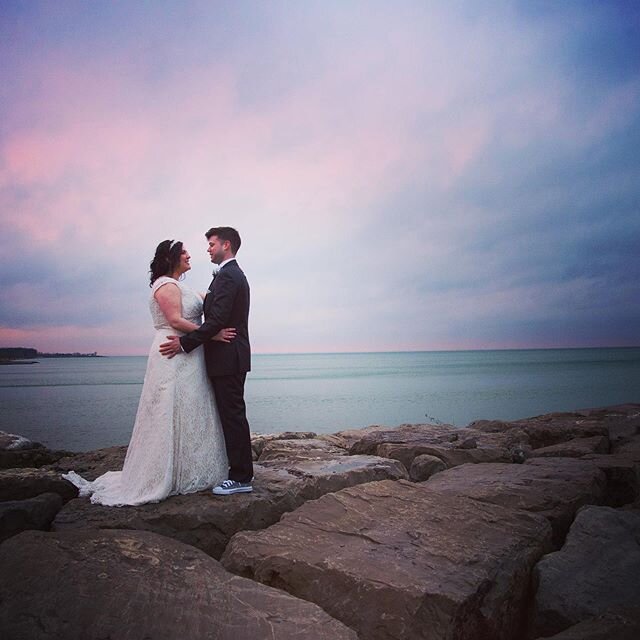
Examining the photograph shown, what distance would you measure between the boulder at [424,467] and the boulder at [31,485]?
3.85m

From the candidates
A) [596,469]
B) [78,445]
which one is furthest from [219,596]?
[78,445]

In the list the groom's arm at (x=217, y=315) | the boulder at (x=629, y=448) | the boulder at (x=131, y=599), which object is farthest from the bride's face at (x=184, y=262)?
the boulder at (x=629, y=448)

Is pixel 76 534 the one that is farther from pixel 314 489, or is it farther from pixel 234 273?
pixel 234 273

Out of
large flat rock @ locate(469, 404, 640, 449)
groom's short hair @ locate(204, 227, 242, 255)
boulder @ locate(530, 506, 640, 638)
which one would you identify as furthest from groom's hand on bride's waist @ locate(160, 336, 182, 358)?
large flat rock @ locate(469, 404, 640, 449)

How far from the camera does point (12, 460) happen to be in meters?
7.79

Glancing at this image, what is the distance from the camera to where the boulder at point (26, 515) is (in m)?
3.27

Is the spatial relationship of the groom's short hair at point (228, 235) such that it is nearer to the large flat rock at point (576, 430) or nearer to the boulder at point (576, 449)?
the boulder at point (576, 449)

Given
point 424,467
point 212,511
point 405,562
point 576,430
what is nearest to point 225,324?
point 212,511

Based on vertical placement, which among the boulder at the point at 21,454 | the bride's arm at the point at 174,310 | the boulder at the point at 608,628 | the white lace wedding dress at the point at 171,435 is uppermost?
the bride's arm at the point at 174,310

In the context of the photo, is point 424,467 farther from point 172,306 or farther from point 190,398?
point 172,306

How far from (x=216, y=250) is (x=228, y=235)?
0.67 ft

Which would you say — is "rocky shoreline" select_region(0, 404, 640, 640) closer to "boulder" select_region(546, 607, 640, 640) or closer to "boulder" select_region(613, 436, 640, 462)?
"boulder" select_region(546, 607, 640, 640)

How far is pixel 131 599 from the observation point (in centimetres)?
229

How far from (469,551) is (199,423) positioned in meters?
2.60
